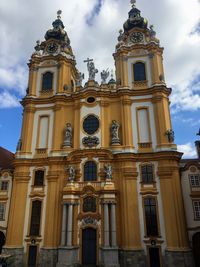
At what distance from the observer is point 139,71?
89.6 ft

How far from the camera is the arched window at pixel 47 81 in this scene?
2866 cm

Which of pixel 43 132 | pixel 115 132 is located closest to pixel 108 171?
pixel 115 132

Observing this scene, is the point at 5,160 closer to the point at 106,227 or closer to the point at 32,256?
the point at 32,256

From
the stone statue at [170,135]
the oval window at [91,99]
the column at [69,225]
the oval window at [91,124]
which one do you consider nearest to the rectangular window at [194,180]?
the stone statue at [170,135]

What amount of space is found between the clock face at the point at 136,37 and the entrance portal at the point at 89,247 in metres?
20.4

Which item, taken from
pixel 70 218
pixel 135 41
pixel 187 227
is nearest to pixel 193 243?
pixel 187 227

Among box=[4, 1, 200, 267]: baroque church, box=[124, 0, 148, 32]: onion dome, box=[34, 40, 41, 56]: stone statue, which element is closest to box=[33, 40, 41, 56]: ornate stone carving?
box=[34, 40, 41, 56]: stone statue

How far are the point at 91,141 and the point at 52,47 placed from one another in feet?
46.1

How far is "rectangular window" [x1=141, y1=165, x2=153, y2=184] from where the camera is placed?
22234 mm

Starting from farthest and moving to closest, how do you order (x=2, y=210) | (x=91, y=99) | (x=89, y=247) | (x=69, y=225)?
(x=91, y=99) → (x=2, y=210) → (x=69, y=225) → (x=89, y=247)

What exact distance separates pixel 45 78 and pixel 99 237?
17986 mm

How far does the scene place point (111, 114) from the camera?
25.9 m

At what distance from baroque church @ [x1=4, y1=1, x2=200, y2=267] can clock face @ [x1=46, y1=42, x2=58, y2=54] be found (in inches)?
87.8

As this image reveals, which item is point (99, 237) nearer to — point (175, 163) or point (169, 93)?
point (175, 163)
